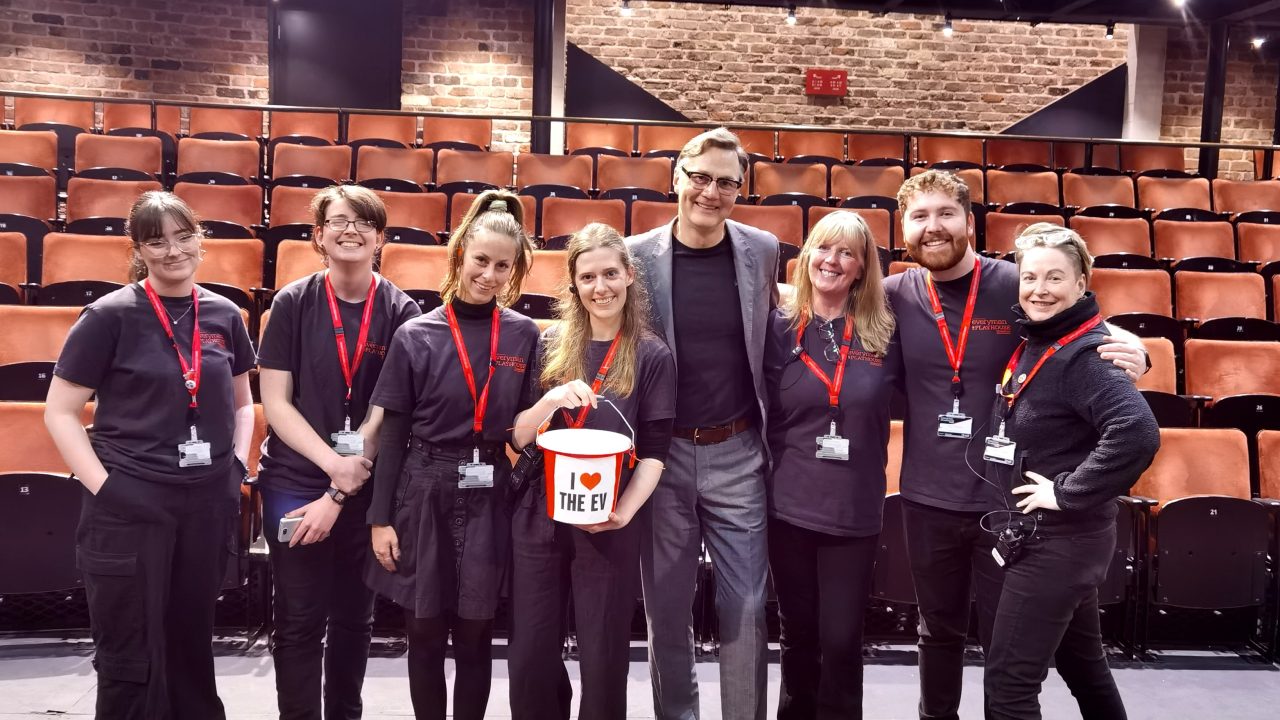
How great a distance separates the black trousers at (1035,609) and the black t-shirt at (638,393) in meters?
0.80

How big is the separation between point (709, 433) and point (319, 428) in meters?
0.88

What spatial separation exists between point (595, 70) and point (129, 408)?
7410mm

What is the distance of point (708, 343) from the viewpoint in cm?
193

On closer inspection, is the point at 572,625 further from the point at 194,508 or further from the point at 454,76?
the point at 454,76

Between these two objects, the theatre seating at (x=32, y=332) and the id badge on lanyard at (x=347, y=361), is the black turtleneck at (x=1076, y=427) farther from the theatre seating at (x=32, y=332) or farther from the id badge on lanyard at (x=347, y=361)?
the theatre seating at (x=32, y=332)

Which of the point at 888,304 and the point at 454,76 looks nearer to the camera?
the point at 888,304

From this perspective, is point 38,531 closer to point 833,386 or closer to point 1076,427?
point 833,386

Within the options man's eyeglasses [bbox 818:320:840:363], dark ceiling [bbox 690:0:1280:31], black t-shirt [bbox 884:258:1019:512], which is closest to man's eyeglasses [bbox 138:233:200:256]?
man's eyeglasses [bbox 818:320:840:363]

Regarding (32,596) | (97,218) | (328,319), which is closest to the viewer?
(328,319)

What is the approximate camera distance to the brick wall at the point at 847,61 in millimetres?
8594

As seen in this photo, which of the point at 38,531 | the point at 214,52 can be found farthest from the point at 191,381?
the point at 214,52

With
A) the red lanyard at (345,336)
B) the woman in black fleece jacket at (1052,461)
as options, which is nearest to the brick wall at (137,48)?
the red lanyard at (345,336)

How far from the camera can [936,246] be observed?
1936 mm

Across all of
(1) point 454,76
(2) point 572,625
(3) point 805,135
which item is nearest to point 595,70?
(1) point 454,76
